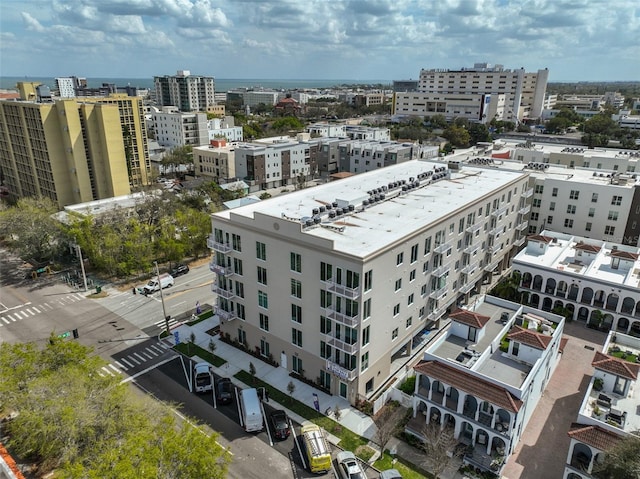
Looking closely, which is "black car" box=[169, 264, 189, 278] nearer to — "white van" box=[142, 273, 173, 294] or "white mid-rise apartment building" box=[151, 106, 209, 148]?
"white van" box=[142, 273, 173, 294]

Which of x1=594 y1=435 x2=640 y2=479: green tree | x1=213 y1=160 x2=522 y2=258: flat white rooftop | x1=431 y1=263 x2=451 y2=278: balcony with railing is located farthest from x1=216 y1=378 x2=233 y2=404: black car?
x1=594 y1=435 x2=640 y2=479: green tree

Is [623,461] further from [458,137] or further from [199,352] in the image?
[458,137]

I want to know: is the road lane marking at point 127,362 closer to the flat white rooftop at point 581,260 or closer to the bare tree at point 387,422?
the bare tree at point 387,422

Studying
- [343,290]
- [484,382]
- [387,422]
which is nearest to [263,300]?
[343,290]

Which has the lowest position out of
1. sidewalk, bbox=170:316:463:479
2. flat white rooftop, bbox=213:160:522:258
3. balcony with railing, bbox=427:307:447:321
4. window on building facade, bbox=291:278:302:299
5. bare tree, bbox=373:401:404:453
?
sidewalk, bbox=170:316:463:479

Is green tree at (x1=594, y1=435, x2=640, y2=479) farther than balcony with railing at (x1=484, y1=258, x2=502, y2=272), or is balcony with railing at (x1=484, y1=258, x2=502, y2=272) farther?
balcony with railing at (x1=484, y1=258, x2=502, y2=272)

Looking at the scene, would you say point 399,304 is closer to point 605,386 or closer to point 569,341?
point 605,386

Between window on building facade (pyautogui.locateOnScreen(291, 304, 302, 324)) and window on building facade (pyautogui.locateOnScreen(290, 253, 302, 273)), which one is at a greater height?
window on building facade (pyautogui.locateOnScreen(290, 253, 302, 273))
